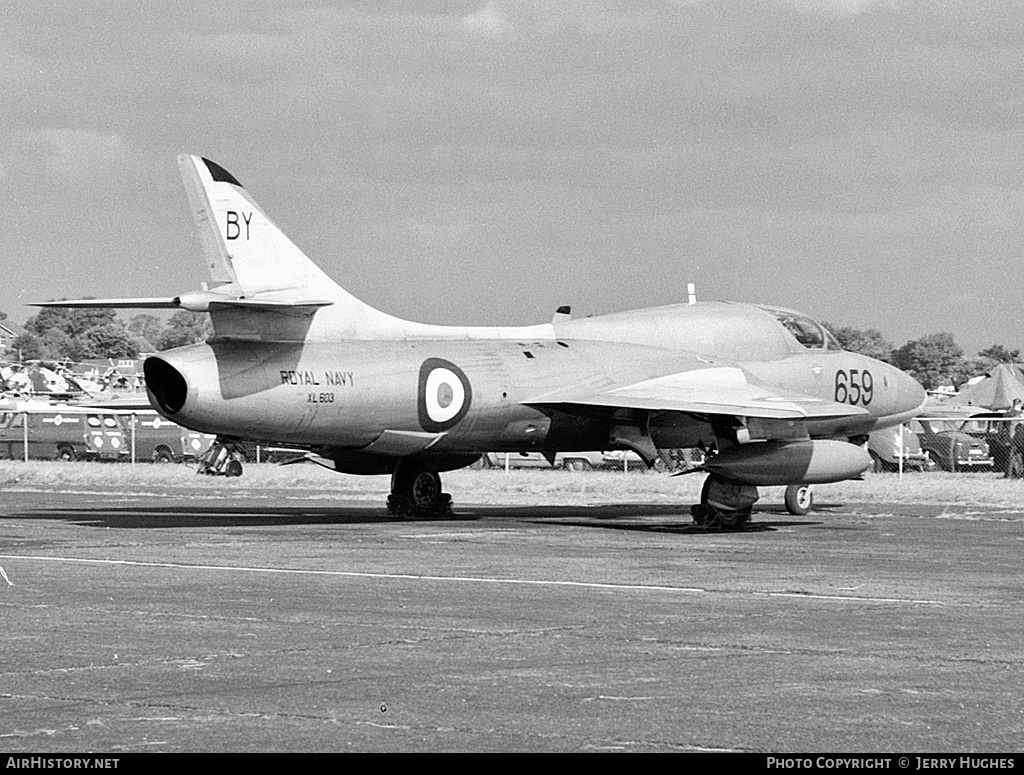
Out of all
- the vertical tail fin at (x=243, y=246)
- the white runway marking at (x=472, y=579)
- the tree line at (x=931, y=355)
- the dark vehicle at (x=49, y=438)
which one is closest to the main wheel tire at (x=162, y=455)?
the dark vehicle at (x=49, y=438)

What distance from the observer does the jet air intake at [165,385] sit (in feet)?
67.4

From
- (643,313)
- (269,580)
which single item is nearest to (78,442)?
(643,313)

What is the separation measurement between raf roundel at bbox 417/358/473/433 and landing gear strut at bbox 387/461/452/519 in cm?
311

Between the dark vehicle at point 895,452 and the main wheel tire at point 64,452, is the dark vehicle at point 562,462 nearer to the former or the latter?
the dark vehicle at point 895,452

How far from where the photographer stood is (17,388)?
96.9 m

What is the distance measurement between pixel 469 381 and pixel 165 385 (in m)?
4.34

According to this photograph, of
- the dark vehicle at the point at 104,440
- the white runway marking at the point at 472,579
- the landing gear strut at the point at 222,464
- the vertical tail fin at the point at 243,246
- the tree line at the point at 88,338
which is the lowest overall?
the white runway marking at the point at 472,579

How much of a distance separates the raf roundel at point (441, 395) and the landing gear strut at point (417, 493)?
3113mm

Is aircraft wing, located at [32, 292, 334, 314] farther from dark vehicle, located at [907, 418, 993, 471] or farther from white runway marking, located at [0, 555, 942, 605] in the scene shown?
dark vehicle, located at [907, 418, 993, 471]

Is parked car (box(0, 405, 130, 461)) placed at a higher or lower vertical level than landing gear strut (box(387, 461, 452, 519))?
higher

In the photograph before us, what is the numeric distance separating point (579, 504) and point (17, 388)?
72.4m

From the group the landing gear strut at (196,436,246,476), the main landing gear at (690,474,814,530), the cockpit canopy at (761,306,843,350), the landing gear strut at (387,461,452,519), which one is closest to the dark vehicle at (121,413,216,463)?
the landing gear strut at (196,436,246,476)

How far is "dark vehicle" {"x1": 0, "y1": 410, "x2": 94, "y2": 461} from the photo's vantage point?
5531 centimetres
